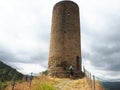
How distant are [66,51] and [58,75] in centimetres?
273

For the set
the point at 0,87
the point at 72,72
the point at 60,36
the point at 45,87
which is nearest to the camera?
the point at 45,87

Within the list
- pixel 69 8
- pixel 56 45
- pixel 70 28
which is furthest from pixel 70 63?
pixel 69 8

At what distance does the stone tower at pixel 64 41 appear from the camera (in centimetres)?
2114

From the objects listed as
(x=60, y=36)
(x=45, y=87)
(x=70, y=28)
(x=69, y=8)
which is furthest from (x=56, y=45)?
(x=45, y=87)

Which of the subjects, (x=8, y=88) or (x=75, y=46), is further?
(x=75, y=46)

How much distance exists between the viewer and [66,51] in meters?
21.2

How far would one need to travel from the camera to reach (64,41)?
70.3ft

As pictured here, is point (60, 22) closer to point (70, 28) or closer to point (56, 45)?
point (70, 28)

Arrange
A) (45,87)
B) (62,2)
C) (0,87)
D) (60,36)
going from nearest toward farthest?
(45,87), (0,87), (60,36), (62,2)

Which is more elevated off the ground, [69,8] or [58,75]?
[69,8]

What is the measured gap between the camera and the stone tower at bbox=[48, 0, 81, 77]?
69.4 ft

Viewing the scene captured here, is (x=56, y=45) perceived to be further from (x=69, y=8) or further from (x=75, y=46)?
Result: (x=69, y=8)

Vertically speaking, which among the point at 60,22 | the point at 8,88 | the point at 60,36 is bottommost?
the point at 8,88

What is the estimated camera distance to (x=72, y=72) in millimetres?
20359
